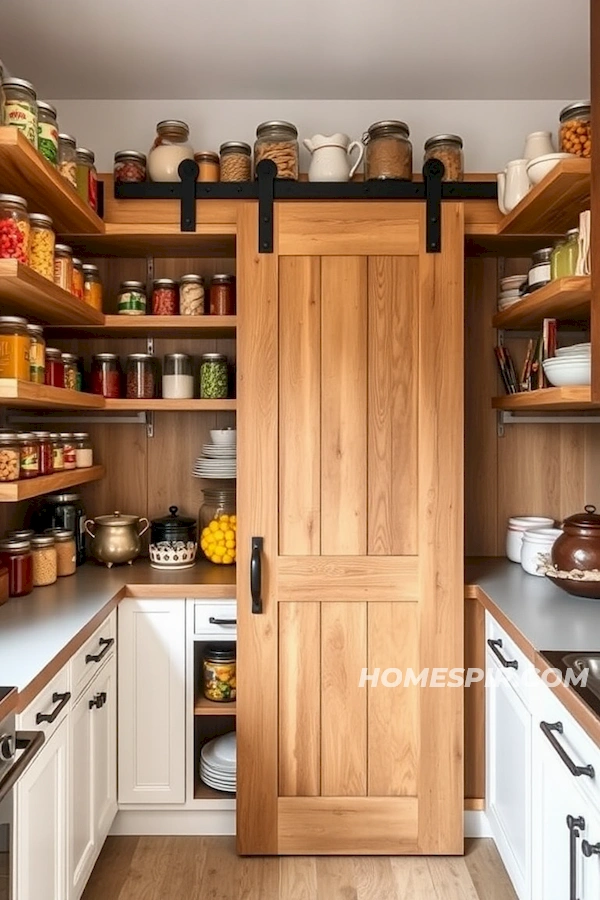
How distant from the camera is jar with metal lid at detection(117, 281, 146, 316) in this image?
2.58 meters

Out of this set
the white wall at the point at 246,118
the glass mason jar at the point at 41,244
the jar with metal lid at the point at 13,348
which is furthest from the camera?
the white wall at the point at 246,118

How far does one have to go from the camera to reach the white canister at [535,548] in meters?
2.47

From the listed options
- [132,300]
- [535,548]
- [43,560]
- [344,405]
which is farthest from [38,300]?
[535,548]

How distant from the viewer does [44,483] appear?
2066 millimetres

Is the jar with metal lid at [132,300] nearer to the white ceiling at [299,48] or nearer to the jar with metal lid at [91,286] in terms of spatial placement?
the jar with metal lid at [91,286]

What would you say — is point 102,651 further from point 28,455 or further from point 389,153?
point 389,153

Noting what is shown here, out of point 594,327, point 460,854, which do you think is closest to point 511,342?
point 594,327

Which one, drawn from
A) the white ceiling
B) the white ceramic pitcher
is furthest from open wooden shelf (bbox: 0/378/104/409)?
the white ceiling

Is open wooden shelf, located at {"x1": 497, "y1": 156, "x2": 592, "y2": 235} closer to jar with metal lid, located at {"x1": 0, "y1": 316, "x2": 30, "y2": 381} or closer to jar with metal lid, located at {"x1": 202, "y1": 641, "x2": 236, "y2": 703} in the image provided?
jar with metal lid, located at {"x1": 0, "y1": 316, "x2": 30, "y2": 381}

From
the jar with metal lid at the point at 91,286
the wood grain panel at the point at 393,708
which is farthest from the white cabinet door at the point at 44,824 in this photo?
the jar with metal lid at the point at 91,286

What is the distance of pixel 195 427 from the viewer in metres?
2.83

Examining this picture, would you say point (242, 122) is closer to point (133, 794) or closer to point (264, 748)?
point (264, 748)

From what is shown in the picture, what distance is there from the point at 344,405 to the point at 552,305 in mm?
680

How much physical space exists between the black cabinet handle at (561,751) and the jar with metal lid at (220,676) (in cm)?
113
